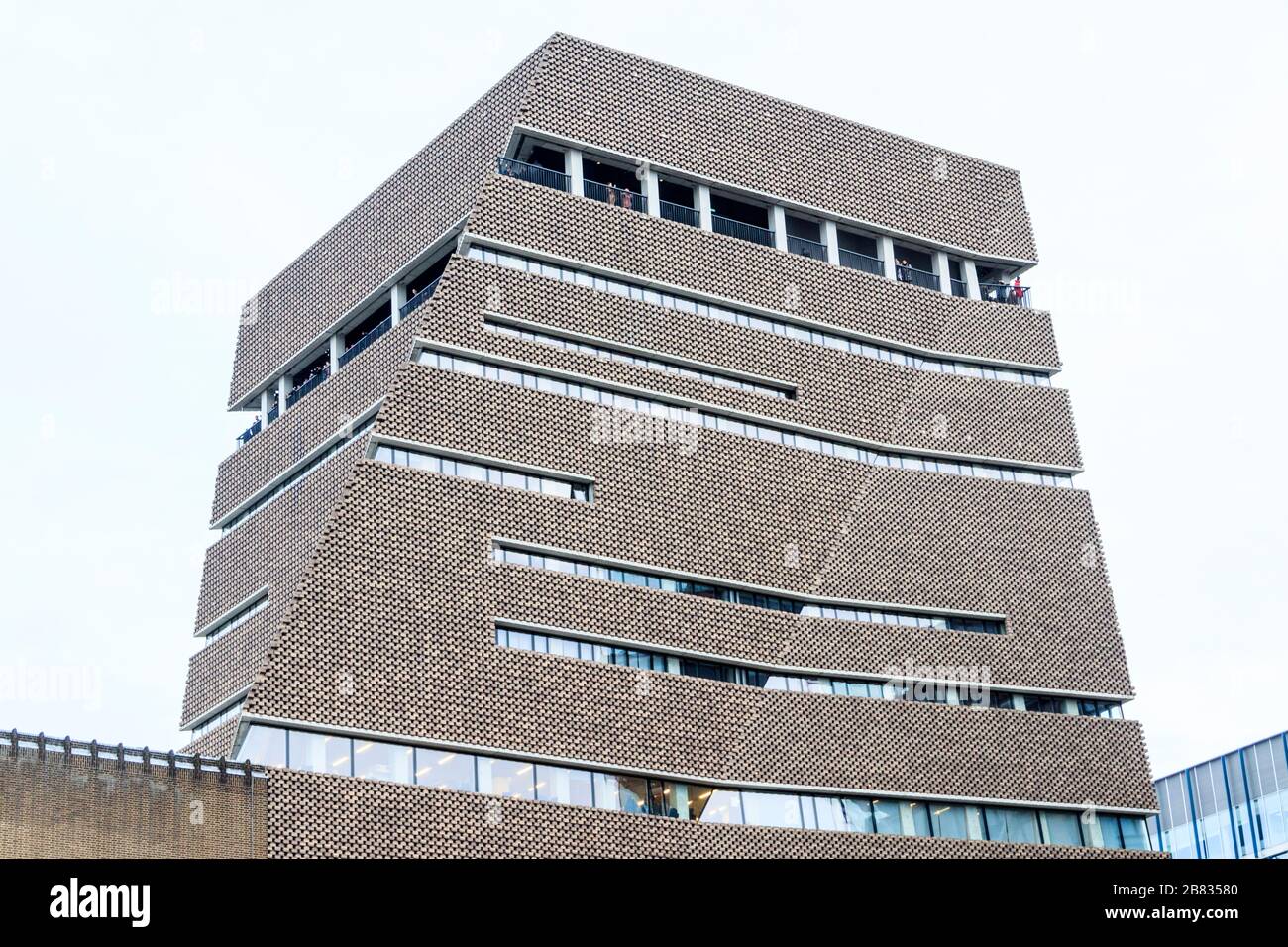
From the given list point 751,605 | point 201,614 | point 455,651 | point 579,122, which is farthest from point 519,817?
point 579,122

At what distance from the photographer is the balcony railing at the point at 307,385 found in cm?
8762

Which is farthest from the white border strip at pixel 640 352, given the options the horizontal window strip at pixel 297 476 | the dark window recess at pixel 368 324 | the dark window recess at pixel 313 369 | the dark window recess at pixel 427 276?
the dark window recess at pixel 313 369

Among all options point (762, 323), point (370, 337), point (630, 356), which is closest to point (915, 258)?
point (762, 323)

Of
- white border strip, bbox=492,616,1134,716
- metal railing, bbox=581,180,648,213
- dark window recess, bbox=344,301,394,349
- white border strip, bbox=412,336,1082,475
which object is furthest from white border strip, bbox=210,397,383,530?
metal railing, bbox=581,180,648,213

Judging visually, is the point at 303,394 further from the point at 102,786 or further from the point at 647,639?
the point at 102,786

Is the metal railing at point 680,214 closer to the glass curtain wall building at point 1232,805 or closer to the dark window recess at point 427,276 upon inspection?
the dark window recess at point 427,276

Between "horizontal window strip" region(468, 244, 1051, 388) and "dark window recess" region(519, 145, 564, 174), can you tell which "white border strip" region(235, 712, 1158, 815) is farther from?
"dark window recess" region(519, 145, 564, 174)

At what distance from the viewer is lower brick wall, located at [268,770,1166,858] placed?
62812mm

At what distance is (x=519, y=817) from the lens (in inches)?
2621

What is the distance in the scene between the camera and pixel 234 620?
273ft

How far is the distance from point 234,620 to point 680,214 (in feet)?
89.4

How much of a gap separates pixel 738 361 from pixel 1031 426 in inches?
653

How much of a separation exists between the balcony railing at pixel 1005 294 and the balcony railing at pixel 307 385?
32880mm

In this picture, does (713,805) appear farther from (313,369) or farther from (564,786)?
(313,369)
